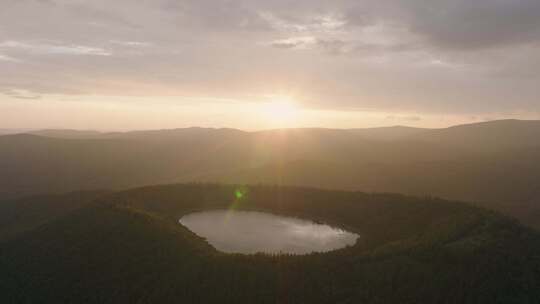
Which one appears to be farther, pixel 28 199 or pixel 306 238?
pixel 28 199

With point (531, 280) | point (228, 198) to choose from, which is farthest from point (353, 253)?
point (228, 198)

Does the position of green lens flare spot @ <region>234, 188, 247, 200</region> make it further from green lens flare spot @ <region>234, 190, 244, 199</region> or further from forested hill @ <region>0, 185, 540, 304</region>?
forested hill @ <region>0, 185, 540, 304</region>

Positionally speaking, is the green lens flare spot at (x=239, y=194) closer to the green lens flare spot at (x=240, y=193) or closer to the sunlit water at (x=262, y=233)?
the green lens flare spot at (x=240, y=193)

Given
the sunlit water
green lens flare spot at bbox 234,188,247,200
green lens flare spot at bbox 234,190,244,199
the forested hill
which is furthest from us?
green lens flare spot at bbox 234,190,244,199

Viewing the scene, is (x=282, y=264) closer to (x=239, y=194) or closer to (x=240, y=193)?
(x=239, y=194)

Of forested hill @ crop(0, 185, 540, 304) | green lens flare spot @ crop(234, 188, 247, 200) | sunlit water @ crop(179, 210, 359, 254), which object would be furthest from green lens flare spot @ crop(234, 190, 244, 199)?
forested hill @ crop(0, 185, 540, 304)

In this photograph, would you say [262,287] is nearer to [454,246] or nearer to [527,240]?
[454,246]
